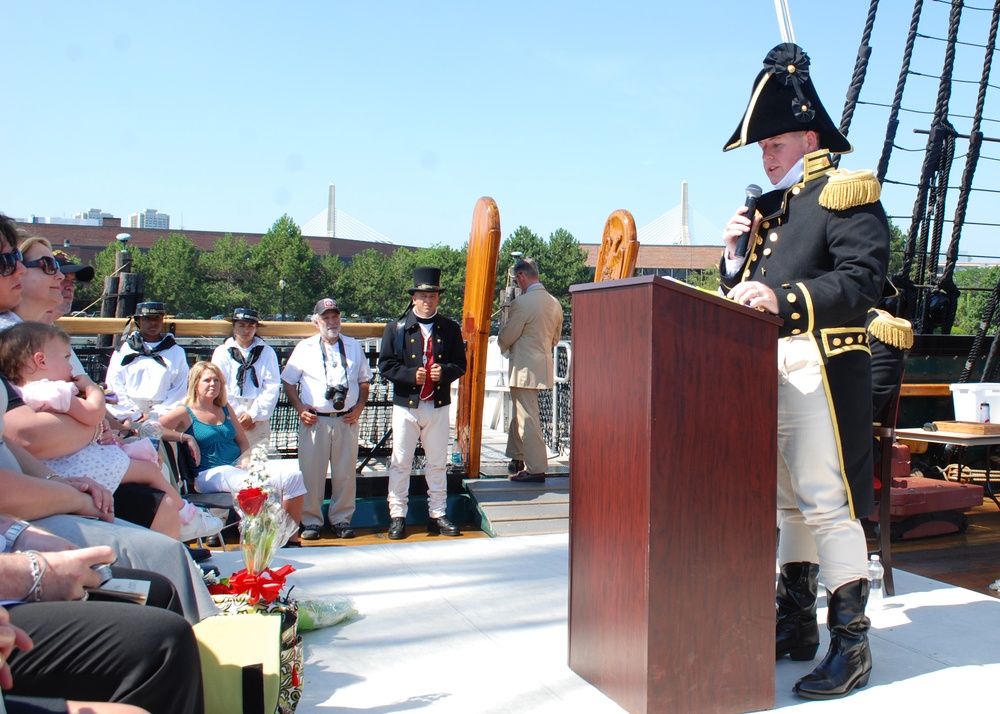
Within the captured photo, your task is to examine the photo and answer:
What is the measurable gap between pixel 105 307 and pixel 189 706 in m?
7.50

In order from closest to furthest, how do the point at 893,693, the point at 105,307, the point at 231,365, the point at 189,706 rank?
the point at 189,706, the point at 893,693, the point at 231,365, the point at 105,307

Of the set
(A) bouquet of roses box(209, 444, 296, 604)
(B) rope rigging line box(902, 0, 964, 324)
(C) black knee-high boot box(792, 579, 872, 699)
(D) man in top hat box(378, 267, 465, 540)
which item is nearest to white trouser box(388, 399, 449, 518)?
(D) man in top hat box(378, 267, 465, 540)

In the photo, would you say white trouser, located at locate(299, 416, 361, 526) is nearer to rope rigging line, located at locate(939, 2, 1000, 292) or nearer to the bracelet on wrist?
the bracelet on wrist

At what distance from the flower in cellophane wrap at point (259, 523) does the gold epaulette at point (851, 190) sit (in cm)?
209

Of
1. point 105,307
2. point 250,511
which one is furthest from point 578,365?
point 105,307

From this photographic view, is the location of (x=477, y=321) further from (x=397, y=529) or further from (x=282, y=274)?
(x=282, y=274)

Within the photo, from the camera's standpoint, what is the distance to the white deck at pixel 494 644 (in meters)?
2.59

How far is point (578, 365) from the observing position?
8.96 ft

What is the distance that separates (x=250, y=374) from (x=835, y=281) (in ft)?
→ 15.9

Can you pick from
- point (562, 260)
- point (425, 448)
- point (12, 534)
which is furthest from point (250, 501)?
point (562, 260)

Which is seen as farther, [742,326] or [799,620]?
[799,620]

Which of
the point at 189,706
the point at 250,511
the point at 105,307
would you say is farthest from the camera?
the point at 105,307

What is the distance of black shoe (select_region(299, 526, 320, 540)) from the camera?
20.1 ft

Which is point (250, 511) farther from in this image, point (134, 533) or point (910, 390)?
point (910, 390)
